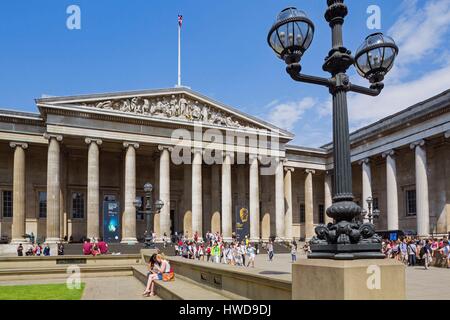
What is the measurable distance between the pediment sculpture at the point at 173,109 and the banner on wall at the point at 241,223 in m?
9.02

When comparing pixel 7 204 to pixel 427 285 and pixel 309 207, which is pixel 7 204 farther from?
pixel 427 285

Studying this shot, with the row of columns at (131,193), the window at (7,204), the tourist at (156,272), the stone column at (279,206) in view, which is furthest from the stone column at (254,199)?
the tourist at (156,272)

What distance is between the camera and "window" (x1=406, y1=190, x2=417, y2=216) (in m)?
45.1

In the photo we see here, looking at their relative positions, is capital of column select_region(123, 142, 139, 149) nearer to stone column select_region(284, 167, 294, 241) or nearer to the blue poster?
the blue poster

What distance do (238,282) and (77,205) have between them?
39.8 meters

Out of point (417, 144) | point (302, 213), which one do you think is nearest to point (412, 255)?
point (417, 144)

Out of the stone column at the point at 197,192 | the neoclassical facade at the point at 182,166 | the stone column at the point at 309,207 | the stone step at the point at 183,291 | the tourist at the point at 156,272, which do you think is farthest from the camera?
the stone column at the point at 309,207

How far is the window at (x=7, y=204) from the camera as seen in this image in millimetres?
42625

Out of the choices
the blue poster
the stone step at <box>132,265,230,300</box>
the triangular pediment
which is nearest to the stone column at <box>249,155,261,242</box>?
the triangular pediment

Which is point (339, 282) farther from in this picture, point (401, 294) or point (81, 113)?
point (81, 113)

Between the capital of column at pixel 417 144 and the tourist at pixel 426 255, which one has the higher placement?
the capital of column at pixel 417 144

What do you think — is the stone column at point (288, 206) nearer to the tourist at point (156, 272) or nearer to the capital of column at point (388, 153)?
the capital of column at point (388, 153)

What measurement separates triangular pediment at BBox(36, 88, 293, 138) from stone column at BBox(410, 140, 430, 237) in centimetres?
1491
